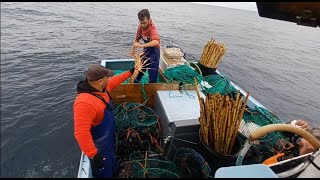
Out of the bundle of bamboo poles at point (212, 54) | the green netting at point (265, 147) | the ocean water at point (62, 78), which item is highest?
the bundle of bamboo poles at point (212, 54)

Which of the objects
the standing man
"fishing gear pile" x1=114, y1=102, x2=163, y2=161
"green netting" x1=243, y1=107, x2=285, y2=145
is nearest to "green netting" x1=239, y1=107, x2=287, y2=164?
"green netting" x1=243, y1=107, x2=285, y2=145

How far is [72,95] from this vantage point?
8844mm

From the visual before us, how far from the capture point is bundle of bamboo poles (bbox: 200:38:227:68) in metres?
6.66

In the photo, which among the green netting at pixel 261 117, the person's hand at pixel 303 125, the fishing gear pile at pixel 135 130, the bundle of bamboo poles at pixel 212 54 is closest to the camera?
the person's hand at pixel 303 125

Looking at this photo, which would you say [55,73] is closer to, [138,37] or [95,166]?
[138,37]

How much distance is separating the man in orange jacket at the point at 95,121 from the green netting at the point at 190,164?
111 centimetres

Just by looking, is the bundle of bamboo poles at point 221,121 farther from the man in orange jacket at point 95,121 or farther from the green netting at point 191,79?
the green netting at point 191,79

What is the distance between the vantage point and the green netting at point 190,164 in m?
3.69

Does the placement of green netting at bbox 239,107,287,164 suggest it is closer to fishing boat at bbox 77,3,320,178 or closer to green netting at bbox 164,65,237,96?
fishing boat at bbox 77,3,320,178

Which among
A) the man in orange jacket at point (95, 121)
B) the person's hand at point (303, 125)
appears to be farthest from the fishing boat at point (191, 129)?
the person's hand at point (303, 125)

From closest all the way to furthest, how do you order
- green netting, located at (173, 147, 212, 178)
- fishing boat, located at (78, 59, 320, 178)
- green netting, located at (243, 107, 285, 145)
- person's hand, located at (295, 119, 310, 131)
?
green netting, located at (173, 147, 212, 178)
fishing boat, located at (78, 59, 320, 178)
person's hand, located at (295, 119, 310, 131)
green netting, located at (243, 107, 285, 145)

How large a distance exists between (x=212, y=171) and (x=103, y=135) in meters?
1.85

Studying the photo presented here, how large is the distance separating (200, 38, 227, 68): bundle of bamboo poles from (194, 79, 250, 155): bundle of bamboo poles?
3.16 m

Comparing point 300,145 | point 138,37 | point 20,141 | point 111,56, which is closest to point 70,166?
point 20,141
